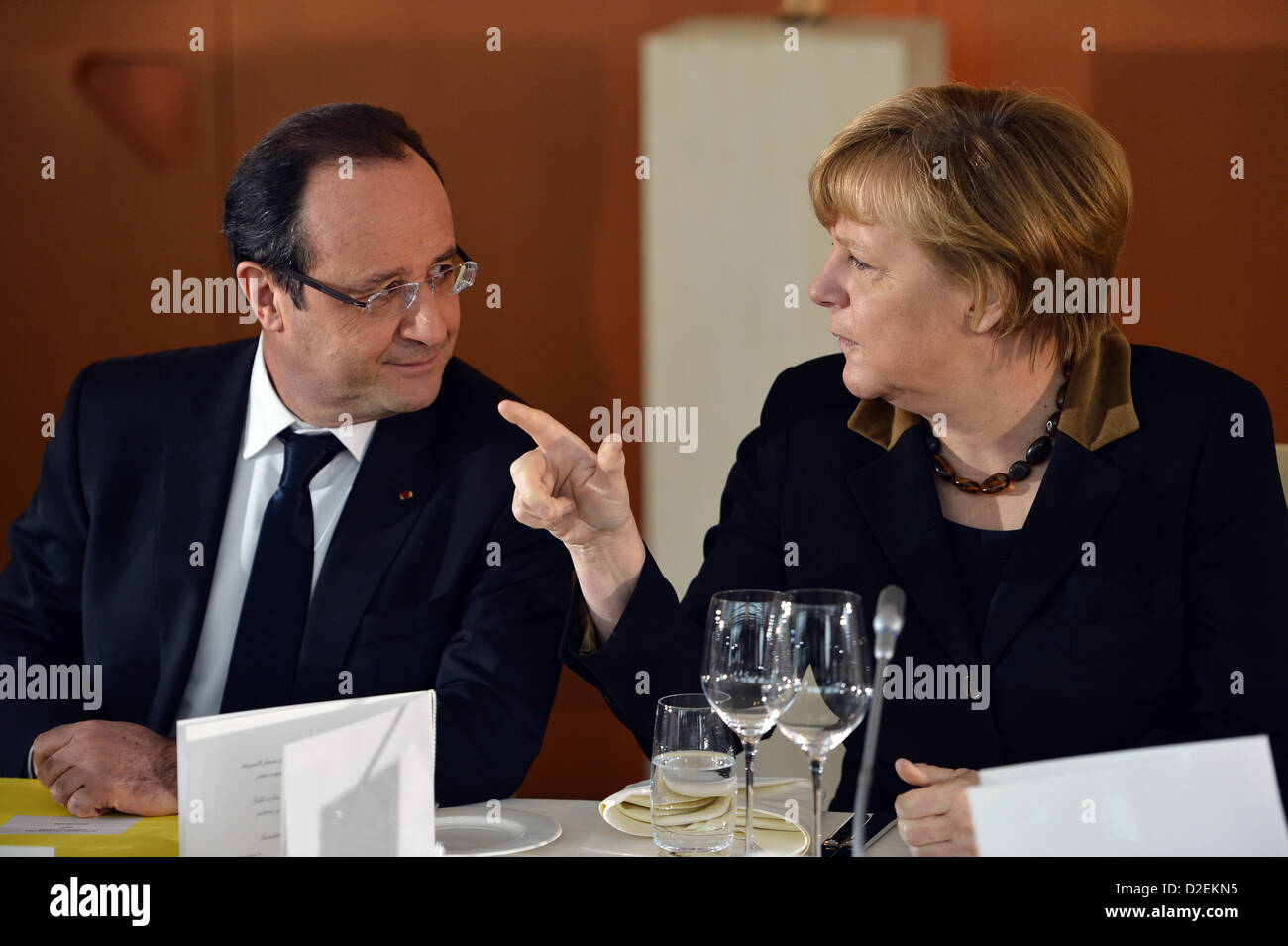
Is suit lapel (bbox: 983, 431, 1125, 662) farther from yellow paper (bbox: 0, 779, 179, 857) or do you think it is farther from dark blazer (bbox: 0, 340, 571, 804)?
yellow paper (bbox: 0, 779, 179, 857)

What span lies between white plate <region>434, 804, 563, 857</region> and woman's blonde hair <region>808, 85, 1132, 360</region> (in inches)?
36.7

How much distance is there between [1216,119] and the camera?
278 centimetres

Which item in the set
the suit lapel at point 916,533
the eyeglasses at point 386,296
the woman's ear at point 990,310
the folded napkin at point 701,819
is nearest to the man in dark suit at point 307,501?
the eyeglasses at point 386,296

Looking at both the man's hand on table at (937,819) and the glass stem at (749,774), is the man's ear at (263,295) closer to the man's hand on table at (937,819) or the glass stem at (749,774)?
the glass stem at (749,774)

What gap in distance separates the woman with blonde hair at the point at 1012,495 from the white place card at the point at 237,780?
58 cm

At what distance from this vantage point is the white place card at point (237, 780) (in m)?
1.10

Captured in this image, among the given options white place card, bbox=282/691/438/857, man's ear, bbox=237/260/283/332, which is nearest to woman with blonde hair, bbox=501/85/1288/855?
white place card, bbox=282/691/438/857

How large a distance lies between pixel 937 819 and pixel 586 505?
1.90ft

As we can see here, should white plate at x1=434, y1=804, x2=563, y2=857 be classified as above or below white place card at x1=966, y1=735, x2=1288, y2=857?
below

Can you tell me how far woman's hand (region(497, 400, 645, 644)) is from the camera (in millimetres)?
1513

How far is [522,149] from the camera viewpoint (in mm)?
2896

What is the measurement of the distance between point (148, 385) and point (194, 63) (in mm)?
1126
